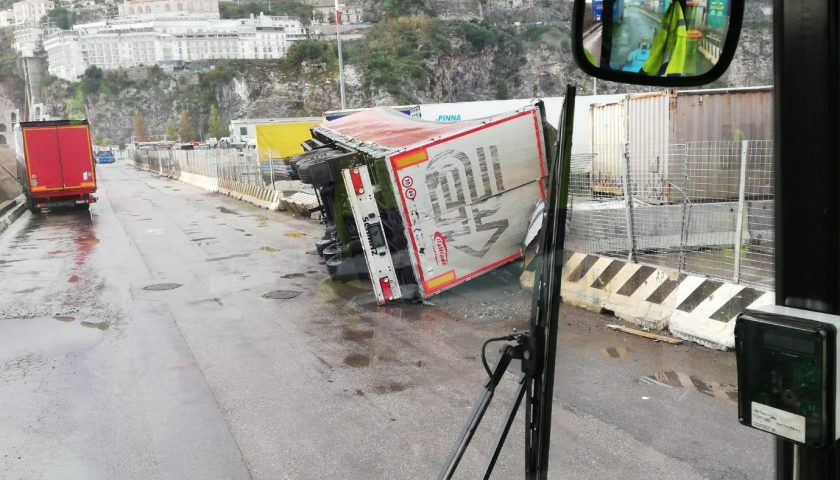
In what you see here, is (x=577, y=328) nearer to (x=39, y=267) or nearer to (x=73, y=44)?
(x=39, y=267)

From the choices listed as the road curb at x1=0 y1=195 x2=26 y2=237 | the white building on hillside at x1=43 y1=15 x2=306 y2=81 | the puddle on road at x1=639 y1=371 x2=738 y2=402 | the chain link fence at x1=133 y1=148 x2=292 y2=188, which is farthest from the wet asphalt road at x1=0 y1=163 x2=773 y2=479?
the white building on hillside at x1=43 y1=15 x2=306 y2=81

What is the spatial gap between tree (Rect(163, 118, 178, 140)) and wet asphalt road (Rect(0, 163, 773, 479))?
407 ft

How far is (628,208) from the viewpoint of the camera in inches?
336

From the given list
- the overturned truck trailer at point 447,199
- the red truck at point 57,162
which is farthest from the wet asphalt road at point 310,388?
the red truck at point 57,162

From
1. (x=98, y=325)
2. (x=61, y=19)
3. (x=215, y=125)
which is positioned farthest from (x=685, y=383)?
(x=61, y=19)

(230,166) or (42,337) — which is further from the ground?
(230,166)

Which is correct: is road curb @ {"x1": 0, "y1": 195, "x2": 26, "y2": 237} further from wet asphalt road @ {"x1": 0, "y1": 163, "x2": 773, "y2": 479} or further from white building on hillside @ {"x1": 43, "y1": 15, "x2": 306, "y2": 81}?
white building on hillside @ {"x1": 43, "y1": 15, "x2": 306, "y2": 81}

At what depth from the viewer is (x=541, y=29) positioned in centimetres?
248

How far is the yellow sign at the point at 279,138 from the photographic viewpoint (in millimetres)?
30719

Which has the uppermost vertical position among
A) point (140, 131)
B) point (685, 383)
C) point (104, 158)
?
point (140, 131)

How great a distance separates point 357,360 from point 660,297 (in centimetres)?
316

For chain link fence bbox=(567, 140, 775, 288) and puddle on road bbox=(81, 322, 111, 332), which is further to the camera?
puddle on road bbox=(81, 322, 111, 332)

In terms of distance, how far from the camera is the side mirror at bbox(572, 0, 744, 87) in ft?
5.03

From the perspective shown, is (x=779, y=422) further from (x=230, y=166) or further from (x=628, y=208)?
(x=230, y=166)
